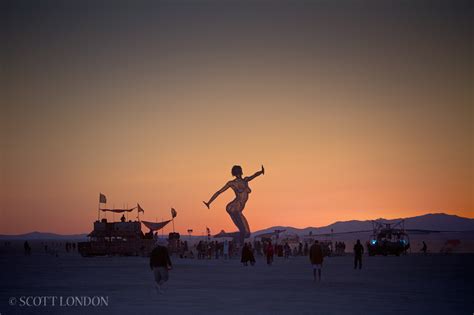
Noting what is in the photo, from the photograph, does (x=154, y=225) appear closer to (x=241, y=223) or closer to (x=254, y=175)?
(x=241, y=223)

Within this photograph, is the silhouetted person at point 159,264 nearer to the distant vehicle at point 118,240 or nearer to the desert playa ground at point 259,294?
the desert playa ground at point 259,294

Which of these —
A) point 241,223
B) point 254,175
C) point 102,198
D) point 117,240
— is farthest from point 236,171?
point 117,240

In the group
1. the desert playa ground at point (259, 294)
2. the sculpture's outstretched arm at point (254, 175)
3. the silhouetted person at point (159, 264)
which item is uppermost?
the sculpture's outstretched arm at point (254, 175)

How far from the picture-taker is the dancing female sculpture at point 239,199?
6134cm

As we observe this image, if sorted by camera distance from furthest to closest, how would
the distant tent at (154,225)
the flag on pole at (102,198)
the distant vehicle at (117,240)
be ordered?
the distant tent at (154,225), the flag on pole at (102,198), the distant vehicle at (117,240)

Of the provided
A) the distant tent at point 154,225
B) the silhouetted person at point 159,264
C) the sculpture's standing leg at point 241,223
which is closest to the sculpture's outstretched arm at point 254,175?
the sculpture's standing leg at point 241,223

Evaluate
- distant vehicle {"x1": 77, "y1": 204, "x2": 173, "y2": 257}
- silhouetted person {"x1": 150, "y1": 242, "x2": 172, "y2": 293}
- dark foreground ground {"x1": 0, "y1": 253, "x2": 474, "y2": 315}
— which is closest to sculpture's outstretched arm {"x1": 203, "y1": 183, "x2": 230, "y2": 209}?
distant vehicle {"x1": 77, "y1": 204, "x2": 173, "y2": 257}

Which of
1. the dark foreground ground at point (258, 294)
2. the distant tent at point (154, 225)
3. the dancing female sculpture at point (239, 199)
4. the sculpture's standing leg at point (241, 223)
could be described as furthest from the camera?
the distant tent at point (154, 225)

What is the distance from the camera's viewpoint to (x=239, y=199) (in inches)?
2478

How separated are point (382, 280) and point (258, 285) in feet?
16.4

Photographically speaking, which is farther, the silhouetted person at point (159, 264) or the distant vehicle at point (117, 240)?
the distant vehicle at point (117, 240)

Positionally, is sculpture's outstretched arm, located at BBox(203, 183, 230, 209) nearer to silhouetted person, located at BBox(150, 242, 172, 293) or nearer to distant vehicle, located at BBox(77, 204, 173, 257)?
distant vehicle, located at BBox(77, 204, 173, 257)

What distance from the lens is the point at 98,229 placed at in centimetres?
5453

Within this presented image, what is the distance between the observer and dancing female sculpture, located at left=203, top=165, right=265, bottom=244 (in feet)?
Answer: 201
